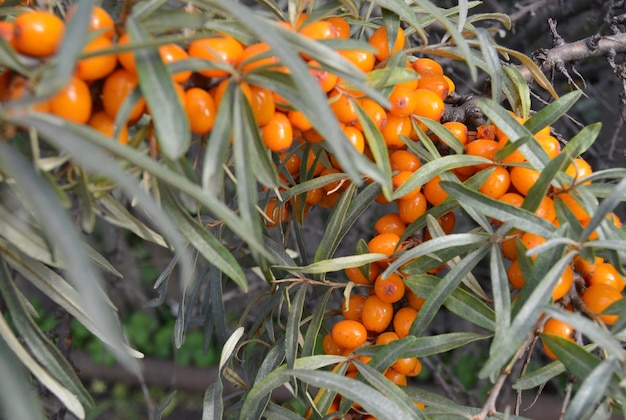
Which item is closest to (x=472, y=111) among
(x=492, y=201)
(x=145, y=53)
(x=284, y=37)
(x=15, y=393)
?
(x=492, y=201)

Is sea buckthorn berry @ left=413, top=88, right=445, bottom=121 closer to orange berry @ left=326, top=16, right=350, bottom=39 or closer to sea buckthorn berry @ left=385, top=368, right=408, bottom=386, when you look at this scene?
orange berry @ left=326, top=16, right=350, bottom=39

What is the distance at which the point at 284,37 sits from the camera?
0.50 metres

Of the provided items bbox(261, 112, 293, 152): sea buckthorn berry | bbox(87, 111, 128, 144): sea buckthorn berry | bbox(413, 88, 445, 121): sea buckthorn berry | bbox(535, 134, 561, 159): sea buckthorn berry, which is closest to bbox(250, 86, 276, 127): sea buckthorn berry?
bbox(261, 112, 293, 152): sea buckthorn berry

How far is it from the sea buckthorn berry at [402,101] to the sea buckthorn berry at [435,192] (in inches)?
3.8

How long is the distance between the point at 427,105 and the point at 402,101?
0.06 metres

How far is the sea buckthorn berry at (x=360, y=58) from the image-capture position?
2.05 feet

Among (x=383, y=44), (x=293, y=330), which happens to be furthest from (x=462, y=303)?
(x=383, y=44)

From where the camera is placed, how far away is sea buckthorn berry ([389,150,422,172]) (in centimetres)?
73

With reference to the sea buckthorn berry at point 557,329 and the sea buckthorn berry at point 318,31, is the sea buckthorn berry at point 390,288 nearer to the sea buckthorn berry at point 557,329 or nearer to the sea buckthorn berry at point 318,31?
the sea buckthorn berry at point 557,329

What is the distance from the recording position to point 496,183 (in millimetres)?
683

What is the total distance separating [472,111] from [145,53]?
47 centimetres

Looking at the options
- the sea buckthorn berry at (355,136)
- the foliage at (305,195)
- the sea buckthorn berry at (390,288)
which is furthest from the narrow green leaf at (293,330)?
the sea buckthorn berry at (355,136)

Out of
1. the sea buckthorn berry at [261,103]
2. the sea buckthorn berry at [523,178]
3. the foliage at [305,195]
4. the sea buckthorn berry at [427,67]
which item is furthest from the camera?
the sea buckthorn berry at [427,67]

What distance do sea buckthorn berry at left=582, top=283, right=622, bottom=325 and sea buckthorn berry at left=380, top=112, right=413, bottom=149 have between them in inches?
10.8
